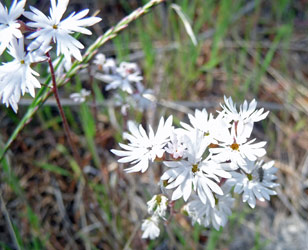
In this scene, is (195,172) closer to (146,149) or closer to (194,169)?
(194,169)

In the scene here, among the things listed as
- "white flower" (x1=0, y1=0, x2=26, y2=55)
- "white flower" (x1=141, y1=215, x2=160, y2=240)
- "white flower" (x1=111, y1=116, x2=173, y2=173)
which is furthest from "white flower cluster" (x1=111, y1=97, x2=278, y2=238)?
"white flower" (x1=0, y1=0, x2=26, y2=55)

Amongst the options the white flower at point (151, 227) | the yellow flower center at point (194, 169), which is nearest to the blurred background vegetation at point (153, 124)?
the white flower at point (151, 227)

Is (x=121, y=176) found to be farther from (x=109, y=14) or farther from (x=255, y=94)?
(x=109, y=14)

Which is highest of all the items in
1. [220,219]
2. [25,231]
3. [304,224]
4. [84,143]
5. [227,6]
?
[227,6]

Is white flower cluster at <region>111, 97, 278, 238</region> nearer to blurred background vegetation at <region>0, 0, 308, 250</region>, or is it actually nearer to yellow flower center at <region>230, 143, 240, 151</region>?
yellow flower center at <region>230, 143, 240, 151</region>

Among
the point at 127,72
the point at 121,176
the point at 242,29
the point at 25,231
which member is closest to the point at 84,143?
the point at 121,176

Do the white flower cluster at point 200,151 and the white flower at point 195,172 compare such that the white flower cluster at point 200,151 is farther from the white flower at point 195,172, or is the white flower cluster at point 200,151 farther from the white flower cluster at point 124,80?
the white flower cluster at point 124,80
